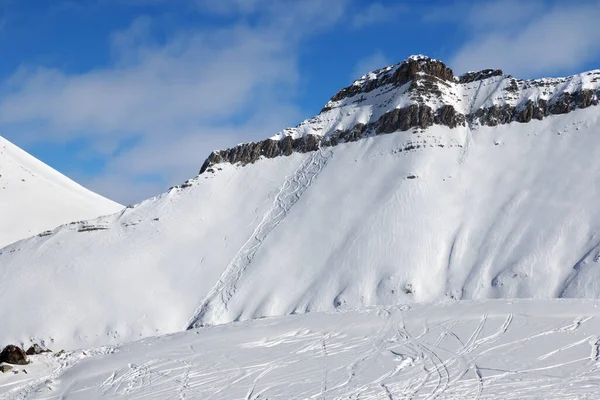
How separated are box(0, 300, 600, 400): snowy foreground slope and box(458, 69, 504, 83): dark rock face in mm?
49980

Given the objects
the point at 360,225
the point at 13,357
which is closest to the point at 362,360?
the point at 13,357

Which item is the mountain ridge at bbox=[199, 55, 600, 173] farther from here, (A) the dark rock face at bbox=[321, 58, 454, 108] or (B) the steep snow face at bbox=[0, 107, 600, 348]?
(B) the steep snow face at bbox=[0, 107, 600, 348]

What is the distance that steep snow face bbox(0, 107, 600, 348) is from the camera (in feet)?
141

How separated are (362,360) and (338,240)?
31.5 meters

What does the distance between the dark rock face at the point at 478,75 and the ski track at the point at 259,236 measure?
19.7 m

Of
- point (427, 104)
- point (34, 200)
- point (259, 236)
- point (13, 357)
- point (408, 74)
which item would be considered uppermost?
point (408, 74)

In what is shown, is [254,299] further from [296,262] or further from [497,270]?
[497,270]

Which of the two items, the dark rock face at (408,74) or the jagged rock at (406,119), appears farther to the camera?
the dark rock face at (408,74)

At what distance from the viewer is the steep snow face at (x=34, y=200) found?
80938 mm

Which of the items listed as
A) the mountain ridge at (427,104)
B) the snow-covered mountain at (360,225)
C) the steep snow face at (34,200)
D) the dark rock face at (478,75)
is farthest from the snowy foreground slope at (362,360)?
the steep snow face at (34,200)

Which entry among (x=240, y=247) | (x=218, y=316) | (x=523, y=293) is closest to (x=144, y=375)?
(x=218, y=316)

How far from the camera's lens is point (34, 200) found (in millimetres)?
88688

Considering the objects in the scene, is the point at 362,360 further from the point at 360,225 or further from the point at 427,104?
the point at 427,104

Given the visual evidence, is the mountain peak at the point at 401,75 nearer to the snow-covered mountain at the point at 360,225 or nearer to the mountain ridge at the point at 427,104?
the mountain ridge at the point at 427,104
